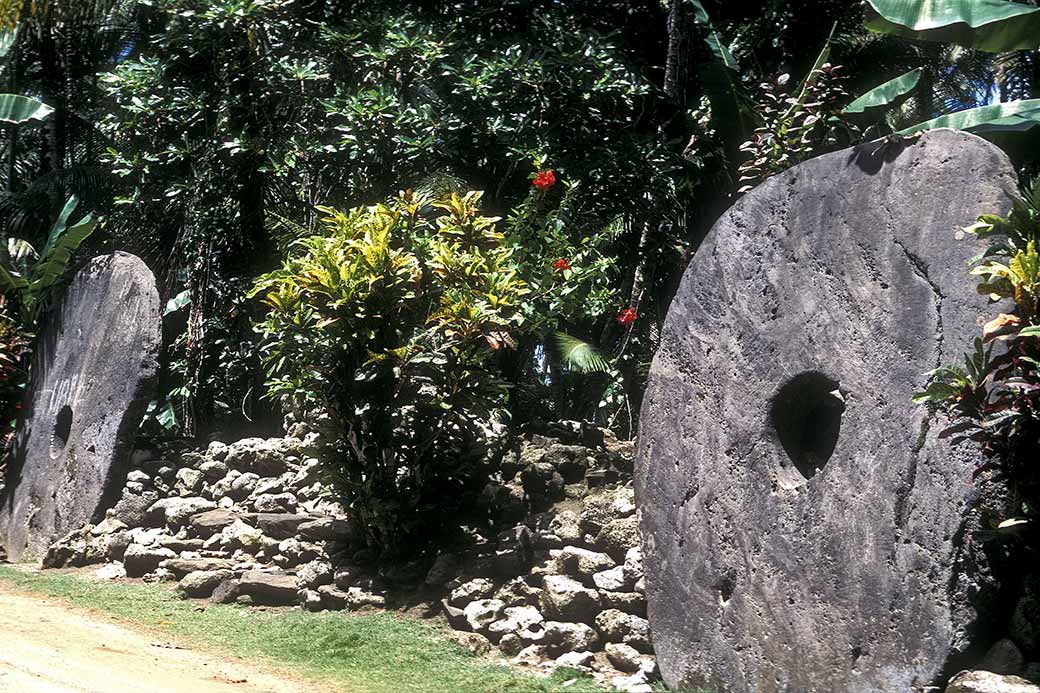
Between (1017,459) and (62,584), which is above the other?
(1017,459)

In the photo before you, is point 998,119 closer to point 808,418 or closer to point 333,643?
point 808,418

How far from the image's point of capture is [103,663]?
19.8 ft

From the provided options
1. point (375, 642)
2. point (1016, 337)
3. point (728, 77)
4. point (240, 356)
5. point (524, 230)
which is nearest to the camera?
point (1016, 337)

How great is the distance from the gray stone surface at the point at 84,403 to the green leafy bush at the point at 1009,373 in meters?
7.02

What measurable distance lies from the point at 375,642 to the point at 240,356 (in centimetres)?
491

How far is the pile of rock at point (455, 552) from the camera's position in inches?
254

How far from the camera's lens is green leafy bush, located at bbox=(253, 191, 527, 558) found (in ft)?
23.9

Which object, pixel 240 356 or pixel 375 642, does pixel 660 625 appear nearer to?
pixel 375 642

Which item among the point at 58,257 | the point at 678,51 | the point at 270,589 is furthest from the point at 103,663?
the point at 678,51

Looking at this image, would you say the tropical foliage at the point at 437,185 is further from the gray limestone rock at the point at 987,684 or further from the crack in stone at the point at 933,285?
the gray limestone rock at the point at 987,684

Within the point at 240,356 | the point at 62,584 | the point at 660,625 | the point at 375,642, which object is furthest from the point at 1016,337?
the point at 240,356

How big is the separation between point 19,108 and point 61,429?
11.9 ft

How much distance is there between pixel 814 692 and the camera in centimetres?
518

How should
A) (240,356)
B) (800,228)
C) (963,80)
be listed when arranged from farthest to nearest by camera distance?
1. (963,80)
2. (240,356)
3. (800,228)
